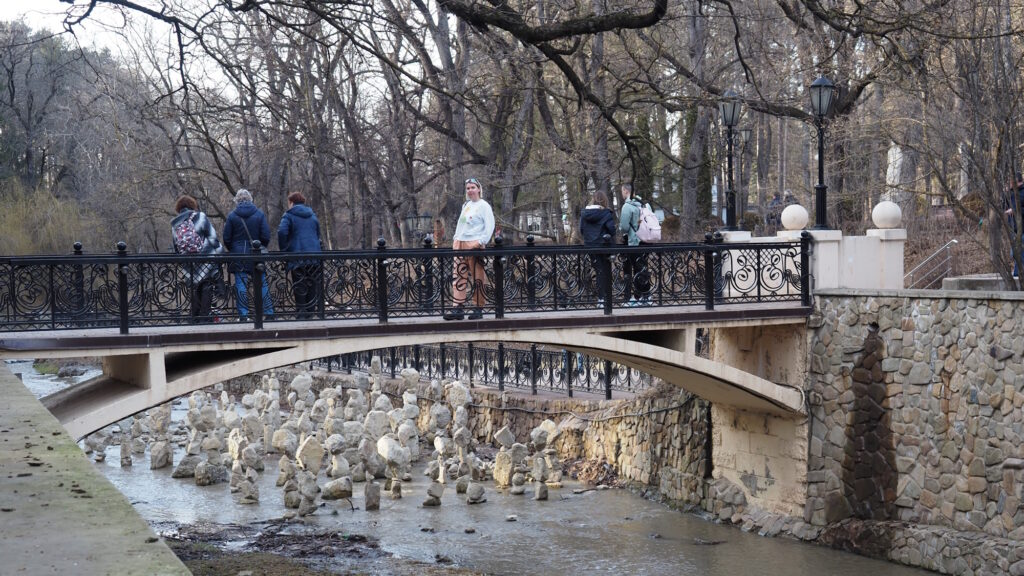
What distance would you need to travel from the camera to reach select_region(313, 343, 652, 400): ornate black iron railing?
19.4 metres

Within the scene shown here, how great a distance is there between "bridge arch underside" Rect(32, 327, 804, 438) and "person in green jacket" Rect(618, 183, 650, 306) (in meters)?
0.52

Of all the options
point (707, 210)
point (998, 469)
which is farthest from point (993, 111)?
point (707, 210)

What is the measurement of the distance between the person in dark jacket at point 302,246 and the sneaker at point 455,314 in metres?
1.37

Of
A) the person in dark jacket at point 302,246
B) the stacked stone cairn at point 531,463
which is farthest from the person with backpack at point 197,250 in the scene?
the stacked stone cairn at point 531,463

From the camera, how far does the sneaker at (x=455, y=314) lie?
12078mm

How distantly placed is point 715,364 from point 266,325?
5.23 metres

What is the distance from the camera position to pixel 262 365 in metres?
11.1

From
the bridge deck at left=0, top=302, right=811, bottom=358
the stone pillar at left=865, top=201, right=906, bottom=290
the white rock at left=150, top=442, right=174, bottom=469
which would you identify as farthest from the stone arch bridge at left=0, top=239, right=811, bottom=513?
the white rock at left=150, top=442, right=174, bottom=469

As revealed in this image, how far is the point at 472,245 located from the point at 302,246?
1846 mm

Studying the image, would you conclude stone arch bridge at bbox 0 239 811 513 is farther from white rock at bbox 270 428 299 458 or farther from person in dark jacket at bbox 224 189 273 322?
white rock at bbox 270 428 299 458

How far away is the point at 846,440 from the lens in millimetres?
13789

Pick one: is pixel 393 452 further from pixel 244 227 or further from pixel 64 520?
pixel 64 520

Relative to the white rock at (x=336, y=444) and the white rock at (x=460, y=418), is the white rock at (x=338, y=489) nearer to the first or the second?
the white rock at (x=336, y=444)

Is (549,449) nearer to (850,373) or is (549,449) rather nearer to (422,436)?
(422,436)
